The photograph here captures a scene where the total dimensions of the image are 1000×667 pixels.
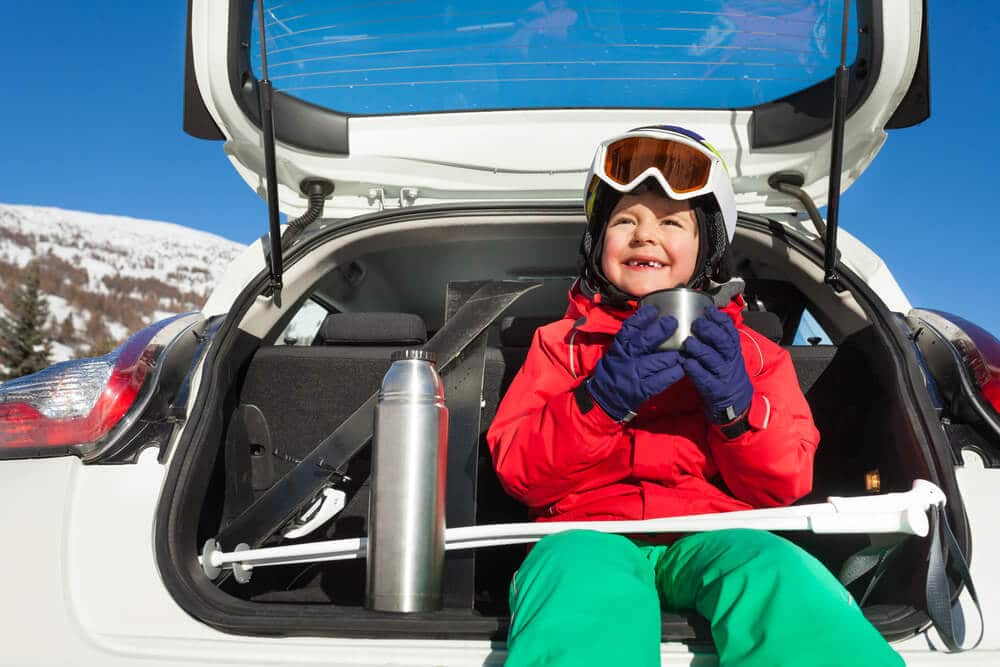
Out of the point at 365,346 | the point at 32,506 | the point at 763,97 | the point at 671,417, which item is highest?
the point at 763,97

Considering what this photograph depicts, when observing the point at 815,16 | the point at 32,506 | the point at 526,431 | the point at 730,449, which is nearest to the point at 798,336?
the point at 815,16

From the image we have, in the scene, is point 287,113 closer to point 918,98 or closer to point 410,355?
point 410,355

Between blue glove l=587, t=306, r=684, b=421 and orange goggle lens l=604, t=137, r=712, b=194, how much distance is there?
24.2 inches

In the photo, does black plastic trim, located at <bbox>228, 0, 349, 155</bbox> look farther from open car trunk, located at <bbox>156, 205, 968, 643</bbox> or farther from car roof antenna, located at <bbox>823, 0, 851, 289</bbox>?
car roof antenna, located at <bbox>823, 0, 851, 289</bbox>

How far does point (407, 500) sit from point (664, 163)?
3.75ft

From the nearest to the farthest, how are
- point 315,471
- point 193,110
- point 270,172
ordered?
point 315,471
point 270,172
point 193,110

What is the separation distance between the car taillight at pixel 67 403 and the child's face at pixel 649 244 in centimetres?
123

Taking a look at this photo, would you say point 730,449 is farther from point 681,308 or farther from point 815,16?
point 815,16

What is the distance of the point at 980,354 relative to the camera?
1.81 meters

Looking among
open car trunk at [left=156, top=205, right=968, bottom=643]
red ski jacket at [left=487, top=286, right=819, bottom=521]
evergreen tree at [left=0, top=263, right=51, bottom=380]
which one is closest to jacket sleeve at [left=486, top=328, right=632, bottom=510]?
red ski jacket at [left=487, top=286, right=819, bottom=521]

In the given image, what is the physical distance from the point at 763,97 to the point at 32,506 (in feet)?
8.00

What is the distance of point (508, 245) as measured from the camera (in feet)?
9.59

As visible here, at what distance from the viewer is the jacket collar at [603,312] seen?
193 cm

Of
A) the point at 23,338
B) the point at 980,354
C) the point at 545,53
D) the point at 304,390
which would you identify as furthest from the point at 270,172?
the point at 23,338
